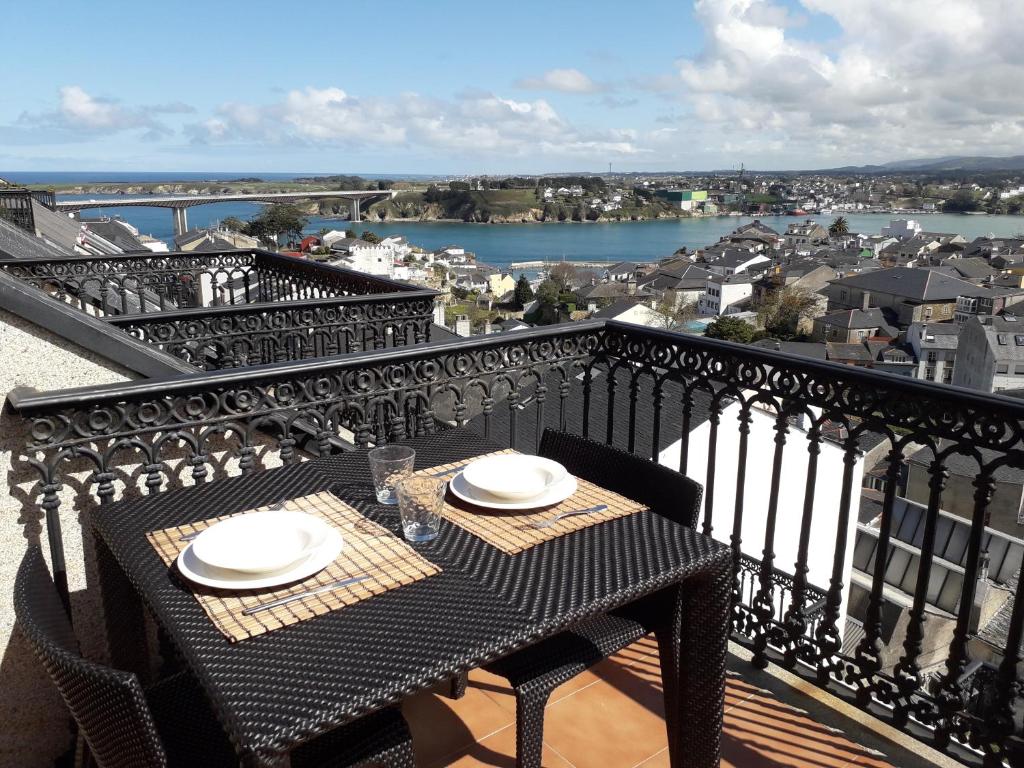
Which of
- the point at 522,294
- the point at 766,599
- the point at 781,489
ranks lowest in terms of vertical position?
the point at 522,294

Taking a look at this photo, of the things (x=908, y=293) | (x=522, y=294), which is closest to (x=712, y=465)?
(x=522, y=294)

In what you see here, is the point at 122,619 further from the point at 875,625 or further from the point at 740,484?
the point at 875,625

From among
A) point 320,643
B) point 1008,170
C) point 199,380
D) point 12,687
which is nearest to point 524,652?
point 320,643

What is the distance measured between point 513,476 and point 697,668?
663mm

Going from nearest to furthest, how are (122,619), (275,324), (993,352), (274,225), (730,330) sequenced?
(122,619) → (275,324) → (993,352) → (730,330) → (274,225)

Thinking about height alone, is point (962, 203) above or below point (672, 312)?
above

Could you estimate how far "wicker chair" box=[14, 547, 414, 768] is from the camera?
1.05 meters

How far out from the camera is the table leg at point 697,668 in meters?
1.68

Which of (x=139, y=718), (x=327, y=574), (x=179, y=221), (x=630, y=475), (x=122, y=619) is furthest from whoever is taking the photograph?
(x=179, y=221)

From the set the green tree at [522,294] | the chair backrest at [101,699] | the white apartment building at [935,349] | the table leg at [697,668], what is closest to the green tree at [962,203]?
the white apartment building at [935,349]

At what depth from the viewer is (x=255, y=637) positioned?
3.89 ft

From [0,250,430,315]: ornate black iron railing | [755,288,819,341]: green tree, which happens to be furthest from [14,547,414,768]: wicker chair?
[755,288,819,341]: green tree

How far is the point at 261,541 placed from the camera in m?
1.43

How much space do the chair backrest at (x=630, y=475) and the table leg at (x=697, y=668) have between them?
26cm
